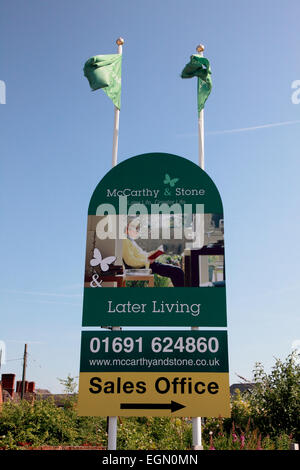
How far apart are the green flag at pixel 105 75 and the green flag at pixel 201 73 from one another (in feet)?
5.06

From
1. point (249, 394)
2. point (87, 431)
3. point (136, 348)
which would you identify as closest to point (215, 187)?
point (136, 348)

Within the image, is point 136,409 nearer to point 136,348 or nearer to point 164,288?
point 136,348

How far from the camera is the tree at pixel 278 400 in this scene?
9930 millimetres

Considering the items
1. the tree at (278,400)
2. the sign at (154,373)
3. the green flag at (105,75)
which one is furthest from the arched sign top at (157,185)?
the tree at (278,400)

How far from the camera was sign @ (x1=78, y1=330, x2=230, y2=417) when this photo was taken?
654 centimetres

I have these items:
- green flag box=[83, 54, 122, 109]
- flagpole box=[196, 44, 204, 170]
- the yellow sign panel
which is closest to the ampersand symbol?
the yellow sign panel

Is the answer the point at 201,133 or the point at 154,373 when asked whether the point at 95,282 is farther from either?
the point at 201,133

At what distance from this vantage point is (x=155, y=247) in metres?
7.30

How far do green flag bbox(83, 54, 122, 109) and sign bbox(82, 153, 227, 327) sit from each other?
1788mm

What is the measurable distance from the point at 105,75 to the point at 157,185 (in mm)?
2743

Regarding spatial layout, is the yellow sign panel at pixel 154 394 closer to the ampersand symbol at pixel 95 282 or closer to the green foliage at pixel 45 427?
the ampersand symbol at pixel 95 282

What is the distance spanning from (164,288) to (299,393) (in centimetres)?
558
